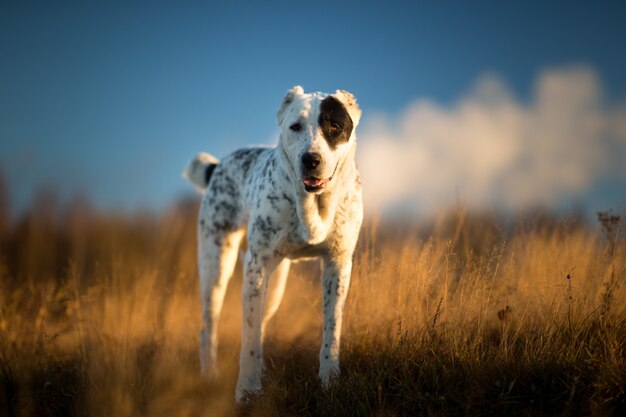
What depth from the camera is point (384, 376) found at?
3383 mm

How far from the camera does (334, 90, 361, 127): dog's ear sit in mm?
3756

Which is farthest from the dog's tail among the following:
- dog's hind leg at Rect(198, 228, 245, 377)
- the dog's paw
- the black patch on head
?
the dog's paw

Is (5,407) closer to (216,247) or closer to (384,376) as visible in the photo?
(216,247)

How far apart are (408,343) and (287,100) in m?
2.12

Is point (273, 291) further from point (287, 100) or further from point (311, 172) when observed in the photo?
point (287, 100)

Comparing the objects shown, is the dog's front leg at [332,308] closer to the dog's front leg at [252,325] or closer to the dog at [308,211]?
the dog at [308,211]

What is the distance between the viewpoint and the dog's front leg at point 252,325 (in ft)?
12.5

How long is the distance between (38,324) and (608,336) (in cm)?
505

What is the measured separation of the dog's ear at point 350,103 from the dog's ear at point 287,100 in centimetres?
33

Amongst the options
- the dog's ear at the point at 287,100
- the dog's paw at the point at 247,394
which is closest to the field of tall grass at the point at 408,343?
the dog's paw at the point at 247,394

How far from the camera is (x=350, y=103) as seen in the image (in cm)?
380

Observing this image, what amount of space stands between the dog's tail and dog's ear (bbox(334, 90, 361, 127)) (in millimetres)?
2475

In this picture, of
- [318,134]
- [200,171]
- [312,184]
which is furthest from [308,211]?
[200,171]

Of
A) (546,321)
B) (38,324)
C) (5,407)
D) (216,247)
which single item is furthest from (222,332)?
(546,321)
